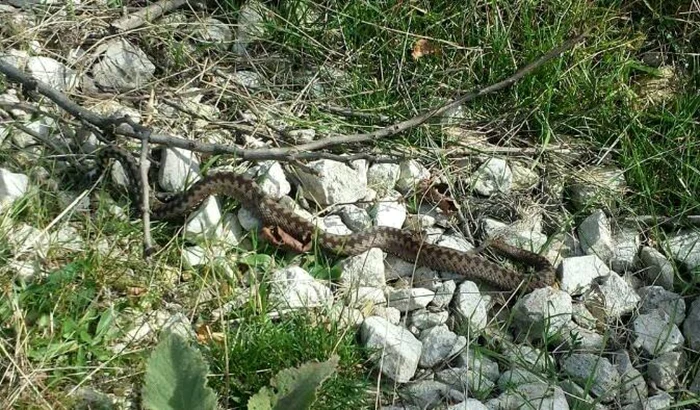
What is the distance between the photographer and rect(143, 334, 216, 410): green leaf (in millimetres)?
3553

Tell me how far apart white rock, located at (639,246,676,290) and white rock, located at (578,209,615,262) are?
23cm

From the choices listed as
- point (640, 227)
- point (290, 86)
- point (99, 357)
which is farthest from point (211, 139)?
point (640, 227)

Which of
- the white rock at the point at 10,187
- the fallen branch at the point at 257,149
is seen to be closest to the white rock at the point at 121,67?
the fallen branch at the point at 257,149

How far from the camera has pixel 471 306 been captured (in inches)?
209

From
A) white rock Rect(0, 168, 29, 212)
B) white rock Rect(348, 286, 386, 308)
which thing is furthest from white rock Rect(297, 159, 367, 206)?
white rock Rect(0, 168, 29, 212)

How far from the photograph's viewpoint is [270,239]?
5414mm

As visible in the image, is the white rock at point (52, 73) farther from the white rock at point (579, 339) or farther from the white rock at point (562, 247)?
the white rock at point (579, 339)

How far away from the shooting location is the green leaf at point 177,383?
3553mm

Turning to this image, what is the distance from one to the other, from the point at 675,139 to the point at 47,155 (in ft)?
13.1

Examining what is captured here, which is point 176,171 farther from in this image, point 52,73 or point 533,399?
point 533,399

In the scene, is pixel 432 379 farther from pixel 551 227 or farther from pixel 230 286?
pixel 551 227

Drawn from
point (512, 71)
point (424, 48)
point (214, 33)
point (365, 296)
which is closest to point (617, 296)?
point (365, 296)

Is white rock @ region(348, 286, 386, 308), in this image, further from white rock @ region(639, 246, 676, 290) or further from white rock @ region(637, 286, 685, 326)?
white rock @ region(639, 246, 676, 290)

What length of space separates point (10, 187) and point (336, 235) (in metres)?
1.83
